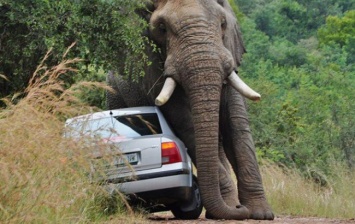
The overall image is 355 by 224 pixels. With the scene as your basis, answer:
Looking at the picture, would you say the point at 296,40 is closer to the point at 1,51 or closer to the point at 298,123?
the point at 298,123

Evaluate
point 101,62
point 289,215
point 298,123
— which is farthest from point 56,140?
point 298,123

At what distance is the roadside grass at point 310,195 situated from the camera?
→ 64.3 ft

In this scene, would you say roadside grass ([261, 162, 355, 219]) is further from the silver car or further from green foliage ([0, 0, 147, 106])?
green foliage ([0, 0, 147, 106])

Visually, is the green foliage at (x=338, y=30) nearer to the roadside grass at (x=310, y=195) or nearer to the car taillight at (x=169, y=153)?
the roadside grass at (x=310, y=195)

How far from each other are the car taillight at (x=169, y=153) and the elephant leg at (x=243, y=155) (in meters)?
1.48

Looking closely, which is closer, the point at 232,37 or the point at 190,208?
the point at 190,208

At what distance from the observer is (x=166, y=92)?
15844 millimetres

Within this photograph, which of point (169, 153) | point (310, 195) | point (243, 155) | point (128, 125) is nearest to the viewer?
point (169, 153)

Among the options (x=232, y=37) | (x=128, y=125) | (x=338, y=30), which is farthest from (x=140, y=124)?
(x=338, y=30)

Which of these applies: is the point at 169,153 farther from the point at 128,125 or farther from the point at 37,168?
the point at 37,168

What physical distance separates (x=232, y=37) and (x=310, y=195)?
440 cm

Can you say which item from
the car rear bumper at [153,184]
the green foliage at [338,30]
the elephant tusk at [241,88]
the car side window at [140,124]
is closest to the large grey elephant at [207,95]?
the elephant tusk at [241,88]

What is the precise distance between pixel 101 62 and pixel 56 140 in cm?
439

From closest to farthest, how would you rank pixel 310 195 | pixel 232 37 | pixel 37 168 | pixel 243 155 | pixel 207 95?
1. pixel 37 168
2. pixel 207 95
3. pixel 243 155
4. pixel 232 37
5. pixel 310 195
